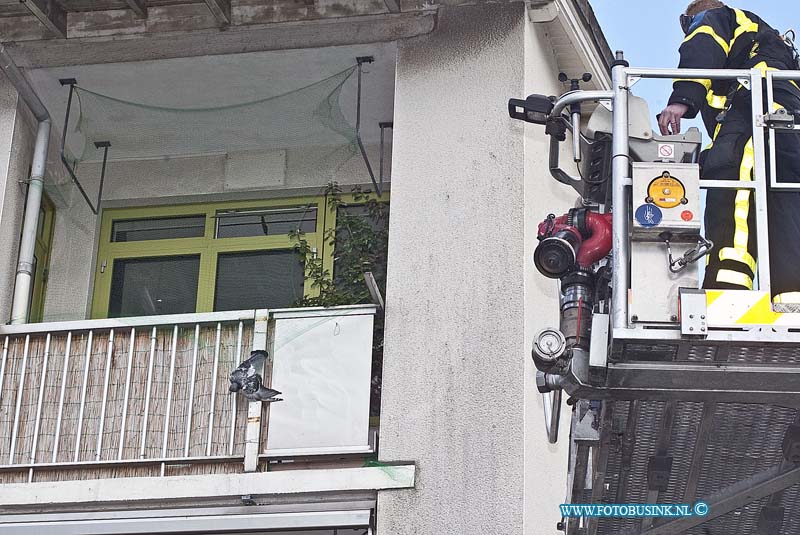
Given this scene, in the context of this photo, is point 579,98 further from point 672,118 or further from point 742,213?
point 742,213

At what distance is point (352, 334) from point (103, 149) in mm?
3358

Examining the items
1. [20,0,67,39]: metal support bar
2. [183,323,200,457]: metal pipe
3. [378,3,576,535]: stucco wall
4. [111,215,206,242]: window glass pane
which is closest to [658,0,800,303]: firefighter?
[378,3,576,535]: stucco wall

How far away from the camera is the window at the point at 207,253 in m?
11.4

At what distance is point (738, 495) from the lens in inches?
285

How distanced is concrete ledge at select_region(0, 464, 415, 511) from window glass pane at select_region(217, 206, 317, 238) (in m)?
2.84

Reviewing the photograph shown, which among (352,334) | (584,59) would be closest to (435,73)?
(584,59)

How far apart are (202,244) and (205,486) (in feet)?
9.61

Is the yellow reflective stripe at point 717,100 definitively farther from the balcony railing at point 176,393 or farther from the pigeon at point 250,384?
the pigeon at point 250,384

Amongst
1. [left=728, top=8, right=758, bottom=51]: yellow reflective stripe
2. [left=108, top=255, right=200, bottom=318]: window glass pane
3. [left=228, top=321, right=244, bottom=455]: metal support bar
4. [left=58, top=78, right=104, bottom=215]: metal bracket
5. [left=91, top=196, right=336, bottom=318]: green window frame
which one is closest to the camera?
[left=728, top=8, right=758, bottom=51]: yellow reflective stripe

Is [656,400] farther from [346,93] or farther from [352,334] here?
[346,93]

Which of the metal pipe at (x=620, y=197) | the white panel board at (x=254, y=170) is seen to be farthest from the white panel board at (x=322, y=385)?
the metal pipe at (x=620, y=197)

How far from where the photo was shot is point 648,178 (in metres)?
6.42

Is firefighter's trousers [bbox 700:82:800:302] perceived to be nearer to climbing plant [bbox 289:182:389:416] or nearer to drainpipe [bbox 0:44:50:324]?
climbing plant [bbox 289:182:389:416]

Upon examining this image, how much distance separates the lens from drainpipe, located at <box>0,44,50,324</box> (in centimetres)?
1077
